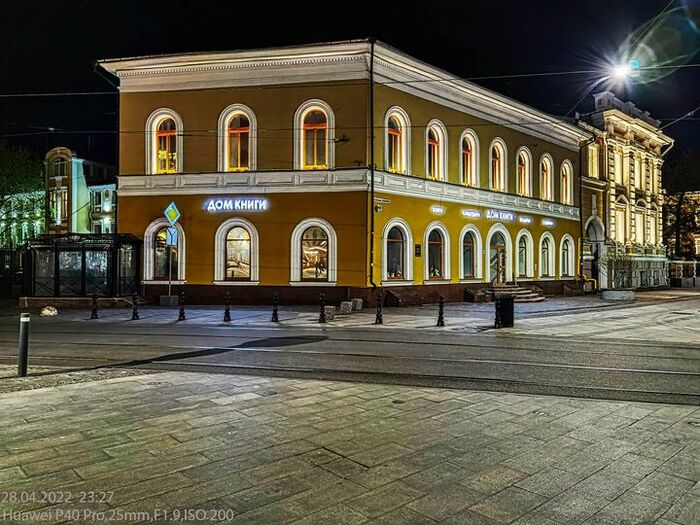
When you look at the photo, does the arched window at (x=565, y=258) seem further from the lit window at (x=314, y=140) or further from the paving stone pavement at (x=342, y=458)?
the paving stone pavement at (x=342, y=458)

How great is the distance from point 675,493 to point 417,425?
8.44ft

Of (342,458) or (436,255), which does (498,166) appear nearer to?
(436,255)

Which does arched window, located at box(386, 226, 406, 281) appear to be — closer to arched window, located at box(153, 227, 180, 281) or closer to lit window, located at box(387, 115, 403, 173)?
lit window, located at box(387, 115, 403, 173)

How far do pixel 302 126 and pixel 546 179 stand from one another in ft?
58.0

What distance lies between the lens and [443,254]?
2617 centimetres

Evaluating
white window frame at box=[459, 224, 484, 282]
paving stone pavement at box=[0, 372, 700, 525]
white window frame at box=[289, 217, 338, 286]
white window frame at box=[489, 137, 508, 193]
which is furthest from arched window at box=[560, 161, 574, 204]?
paving stone pavement at box=[0, 372, 700, 525]

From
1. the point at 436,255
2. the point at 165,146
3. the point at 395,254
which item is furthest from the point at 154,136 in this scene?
the point at 436,255

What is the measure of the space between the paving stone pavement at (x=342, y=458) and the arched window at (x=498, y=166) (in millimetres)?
23550

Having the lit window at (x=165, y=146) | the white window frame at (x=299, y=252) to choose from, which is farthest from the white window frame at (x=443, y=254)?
the lit window at (x=165, y=146)

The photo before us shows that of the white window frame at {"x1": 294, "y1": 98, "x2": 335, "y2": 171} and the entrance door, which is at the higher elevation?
the white window frame at {"x1": 294, "y1": 98, "x2": 335, "y2": 171}

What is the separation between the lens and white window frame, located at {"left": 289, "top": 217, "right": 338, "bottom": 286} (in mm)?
22875

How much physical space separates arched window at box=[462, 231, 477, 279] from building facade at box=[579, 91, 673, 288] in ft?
43.6

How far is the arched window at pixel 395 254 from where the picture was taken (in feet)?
77.9

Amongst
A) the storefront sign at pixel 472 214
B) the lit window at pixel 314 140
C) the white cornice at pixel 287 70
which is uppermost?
the white cornice at pixel 287 70
